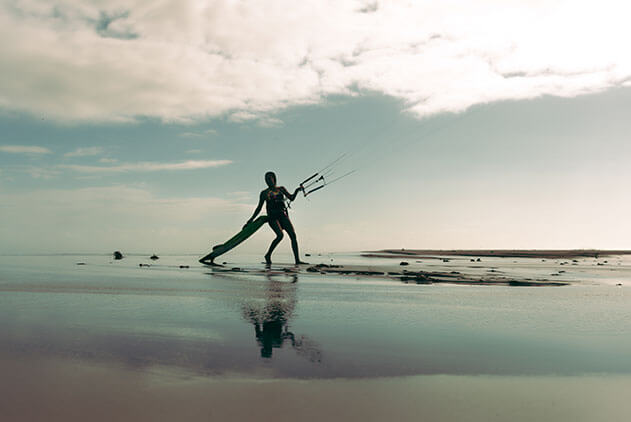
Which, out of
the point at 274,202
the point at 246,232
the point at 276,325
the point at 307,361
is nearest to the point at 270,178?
the point at 274,202

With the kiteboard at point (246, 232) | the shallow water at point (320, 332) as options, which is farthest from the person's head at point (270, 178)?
the shallow water at point (320, 332)

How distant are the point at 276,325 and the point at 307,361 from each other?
8.18 feet

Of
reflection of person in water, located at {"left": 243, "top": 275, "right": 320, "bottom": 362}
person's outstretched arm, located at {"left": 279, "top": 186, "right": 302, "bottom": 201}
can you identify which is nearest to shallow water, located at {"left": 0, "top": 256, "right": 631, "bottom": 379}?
reflection of person in water, located at {"left": 243, "top": 275, "right": 320, "bottom": 362}

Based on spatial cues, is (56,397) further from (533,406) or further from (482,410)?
(533,406)

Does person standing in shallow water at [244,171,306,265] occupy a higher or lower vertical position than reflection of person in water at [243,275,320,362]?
higher

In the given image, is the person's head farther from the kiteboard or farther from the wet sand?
the wet sand

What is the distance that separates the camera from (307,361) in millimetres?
5398

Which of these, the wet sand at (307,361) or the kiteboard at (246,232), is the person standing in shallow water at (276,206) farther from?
the wet sand at (307,361)

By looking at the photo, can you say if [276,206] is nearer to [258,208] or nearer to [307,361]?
[258,208]

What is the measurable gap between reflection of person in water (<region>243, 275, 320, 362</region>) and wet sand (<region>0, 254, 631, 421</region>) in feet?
0.10

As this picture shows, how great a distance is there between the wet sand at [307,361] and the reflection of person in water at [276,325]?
31 millimetres

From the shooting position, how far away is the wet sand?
153 inches

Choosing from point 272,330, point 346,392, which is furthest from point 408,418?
point 272,330

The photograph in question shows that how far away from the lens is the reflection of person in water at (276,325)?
600 centimetres
